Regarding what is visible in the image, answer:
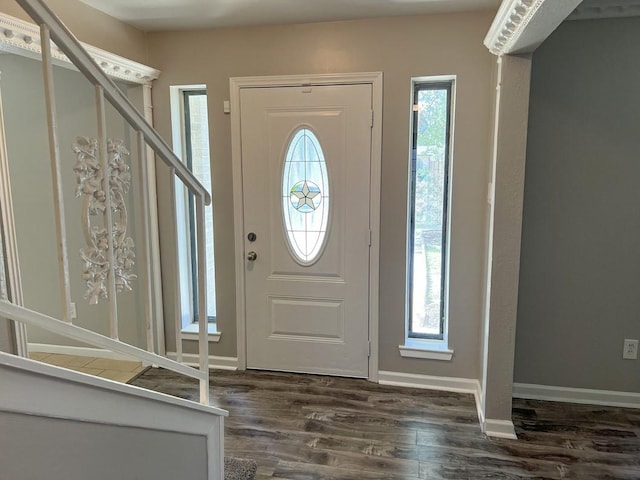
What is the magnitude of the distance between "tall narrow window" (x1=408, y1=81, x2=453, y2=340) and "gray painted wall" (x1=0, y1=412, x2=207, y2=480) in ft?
6.56

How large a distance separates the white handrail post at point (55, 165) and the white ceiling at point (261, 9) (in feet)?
6.20

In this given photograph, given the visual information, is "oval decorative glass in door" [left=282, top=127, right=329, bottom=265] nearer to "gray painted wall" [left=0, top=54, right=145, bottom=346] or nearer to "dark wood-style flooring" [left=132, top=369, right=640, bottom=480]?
"dark wood-style flooring" [left=132, top=369, right=640, bottom=480]

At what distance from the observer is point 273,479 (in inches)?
83.6

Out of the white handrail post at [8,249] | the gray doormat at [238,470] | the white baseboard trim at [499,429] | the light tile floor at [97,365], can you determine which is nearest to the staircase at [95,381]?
the gray doormat at [238,470]

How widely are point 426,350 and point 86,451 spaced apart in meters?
2.36

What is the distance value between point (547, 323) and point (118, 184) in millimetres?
2688

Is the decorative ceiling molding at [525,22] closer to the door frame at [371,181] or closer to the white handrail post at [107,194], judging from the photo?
the door frame at [371,181]

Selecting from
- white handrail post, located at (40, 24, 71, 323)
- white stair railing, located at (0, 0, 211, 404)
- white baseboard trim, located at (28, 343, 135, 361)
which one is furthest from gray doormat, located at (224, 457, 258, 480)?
white baseboard trim, located at (28, 343, 135, 361)

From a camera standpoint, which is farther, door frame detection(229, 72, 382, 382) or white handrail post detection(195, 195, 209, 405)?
door frame detection(229, 72, 382, 382)

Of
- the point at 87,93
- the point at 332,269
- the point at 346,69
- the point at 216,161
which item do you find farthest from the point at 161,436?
the point at 87,93

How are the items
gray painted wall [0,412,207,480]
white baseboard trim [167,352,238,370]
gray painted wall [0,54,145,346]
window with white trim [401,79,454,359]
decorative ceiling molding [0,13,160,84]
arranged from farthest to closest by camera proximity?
white baseboard trim [167,352,238,370] < gray painted wall [0,54,145,346] < window with white trim [401,79,454,359] < decorative ceiling molding [0,13,160,84] < gray painted wall [0,412,207,480]

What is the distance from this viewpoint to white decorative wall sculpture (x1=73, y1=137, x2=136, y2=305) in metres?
1.03

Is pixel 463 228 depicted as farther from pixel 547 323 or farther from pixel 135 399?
pixel 135 399

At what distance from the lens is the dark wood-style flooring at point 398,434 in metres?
2.19
